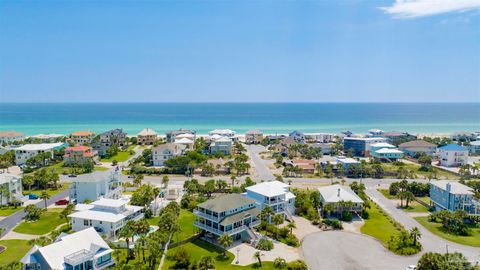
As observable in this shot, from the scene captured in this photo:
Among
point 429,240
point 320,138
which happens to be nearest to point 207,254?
point 429,240

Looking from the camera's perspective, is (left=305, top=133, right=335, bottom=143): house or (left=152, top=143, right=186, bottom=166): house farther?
(left=305, top=133, right=335, bottom=143): house

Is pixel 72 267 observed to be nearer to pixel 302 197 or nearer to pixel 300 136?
pixel 302 197

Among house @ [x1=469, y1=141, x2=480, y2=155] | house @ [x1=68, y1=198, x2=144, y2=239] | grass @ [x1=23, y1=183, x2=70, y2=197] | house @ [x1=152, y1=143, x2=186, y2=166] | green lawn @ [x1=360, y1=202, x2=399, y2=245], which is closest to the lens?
house @ [x1=68, y1=198, x2=144, y2=239]

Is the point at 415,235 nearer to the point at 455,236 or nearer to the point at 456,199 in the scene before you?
the point at 455,236

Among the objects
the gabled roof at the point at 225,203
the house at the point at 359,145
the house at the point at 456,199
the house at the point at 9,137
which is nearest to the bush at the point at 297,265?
the gabled roof at the point at 225,203

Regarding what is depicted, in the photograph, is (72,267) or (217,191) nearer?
(72,267)

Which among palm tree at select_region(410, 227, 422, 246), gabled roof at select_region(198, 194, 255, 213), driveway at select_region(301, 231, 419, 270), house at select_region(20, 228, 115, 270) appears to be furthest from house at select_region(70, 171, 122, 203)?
palm tree at select_region(410, 227, 422, 246)

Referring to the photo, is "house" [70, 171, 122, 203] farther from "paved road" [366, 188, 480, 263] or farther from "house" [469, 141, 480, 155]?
"house" [469, 141, 480, 155]

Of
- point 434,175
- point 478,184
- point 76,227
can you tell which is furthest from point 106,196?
point 434,175
